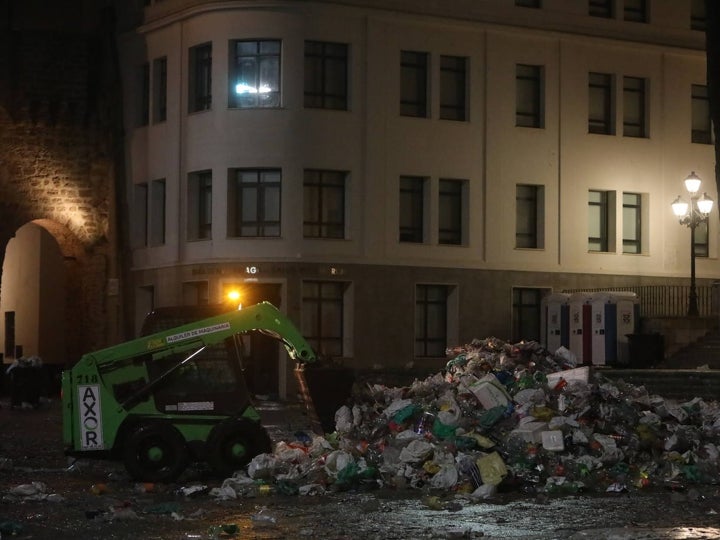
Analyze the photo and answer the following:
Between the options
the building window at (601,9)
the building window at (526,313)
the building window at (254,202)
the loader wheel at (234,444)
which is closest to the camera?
the loader wheel at (234,444)

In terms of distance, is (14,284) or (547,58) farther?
(14,284)

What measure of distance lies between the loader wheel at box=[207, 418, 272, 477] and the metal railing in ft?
74.7

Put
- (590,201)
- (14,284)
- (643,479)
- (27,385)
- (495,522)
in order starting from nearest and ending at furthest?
(495,522)
(643,479)
(27,385)
(590,201)
(14,284)

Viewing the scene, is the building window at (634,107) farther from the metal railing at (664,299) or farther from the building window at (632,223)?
the metal railing at (664,299)

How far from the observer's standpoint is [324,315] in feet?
118

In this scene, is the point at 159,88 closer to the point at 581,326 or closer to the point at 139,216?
the point at 139,216

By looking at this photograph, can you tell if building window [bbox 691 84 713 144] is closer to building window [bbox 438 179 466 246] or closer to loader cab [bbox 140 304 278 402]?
building window [bbox 438 179 466 246]

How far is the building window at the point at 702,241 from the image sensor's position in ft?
137

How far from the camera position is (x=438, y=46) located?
124 feet

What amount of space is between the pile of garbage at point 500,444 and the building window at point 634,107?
21.8 meters

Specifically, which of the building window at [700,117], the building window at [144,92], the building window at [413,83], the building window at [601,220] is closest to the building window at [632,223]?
the building window at [601,220]

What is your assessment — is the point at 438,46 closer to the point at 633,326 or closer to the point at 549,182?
the point at 549,182

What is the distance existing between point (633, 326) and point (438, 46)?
29.9ft

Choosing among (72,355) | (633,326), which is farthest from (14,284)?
(633,326)
